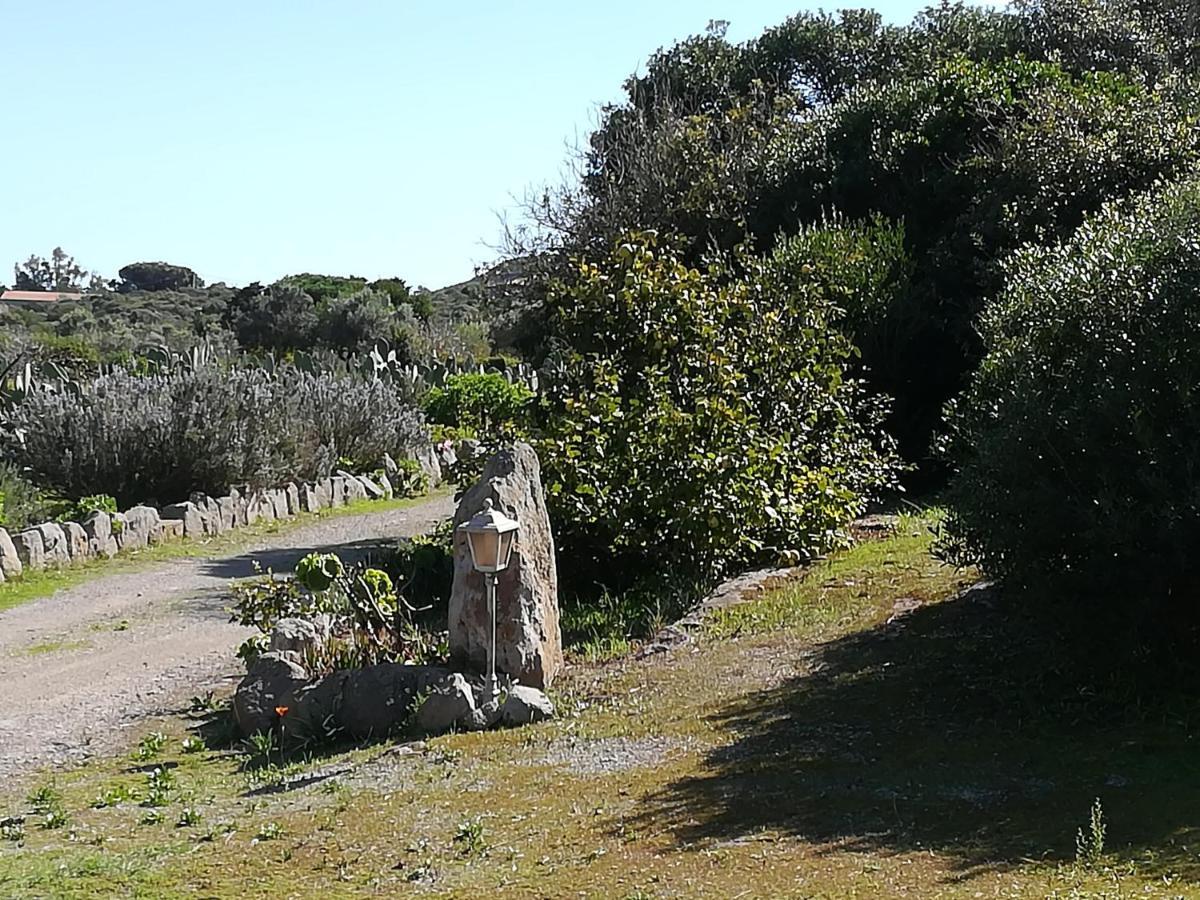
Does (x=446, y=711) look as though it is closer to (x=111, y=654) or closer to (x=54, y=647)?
(x=111, y=654)

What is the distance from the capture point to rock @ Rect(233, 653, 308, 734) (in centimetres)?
853

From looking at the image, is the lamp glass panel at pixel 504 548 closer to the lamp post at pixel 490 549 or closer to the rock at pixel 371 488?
the lamp post at pixel 490 549

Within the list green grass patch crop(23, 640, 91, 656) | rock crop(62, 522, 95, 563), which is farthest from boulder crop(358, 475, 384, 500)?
green grass patch crop(23, 640, 91, 656)

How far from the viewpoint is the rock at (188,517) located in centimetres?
1688

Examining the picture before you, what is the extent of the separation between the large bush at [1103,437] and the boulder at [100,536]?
33.2ft

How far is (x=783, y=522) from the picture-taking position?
1212 cm

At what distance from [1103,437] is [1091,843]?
7.89 feet

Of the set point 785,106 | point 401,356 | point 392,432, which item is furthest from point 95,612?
point 401,356

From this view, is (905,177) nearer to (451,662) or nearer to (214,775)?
(451,662)

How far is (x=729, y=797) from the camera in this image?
20.8ft

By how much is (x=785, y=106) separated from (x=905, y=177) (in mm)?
6403

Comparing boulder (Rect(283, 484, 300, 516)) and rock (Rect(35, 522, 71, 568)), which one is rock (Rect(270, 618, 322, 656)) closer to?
rock (Rect(35, 522, 71, 568))

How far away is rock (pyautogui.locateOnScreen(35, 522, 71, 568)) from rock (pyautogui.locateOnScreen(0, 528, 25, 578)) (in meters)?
0.33

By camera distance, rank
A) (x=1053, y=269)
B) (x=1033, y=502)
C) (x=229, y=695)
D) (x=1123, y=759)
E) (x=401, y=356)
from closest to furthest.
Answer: (x=1123, y=759)
(x=1033, y=502)
(x=1053, y=269)
(x=229, y=695)
(x=401, y=356)
